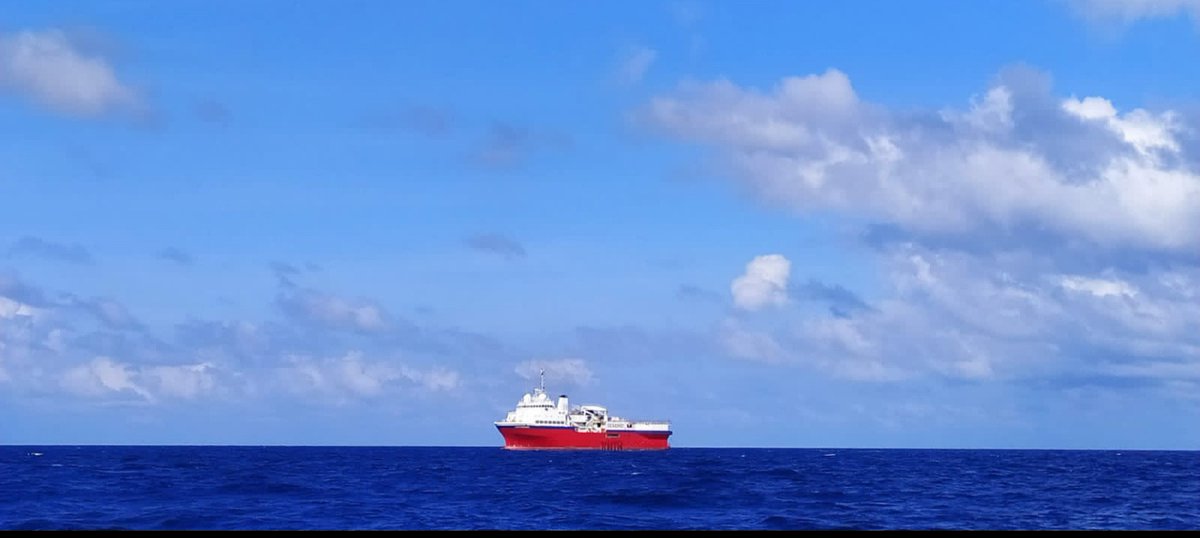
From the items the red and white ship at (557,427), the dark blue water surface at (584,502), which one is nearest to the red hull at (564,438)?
the red and white ship at (557,427)

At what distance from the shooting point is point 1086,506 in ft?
191

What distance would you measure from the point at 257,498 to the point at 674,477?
3442cm

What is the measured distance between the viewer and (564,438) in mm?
160625

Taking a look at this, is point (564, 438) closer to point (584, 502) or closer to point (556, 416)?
point (556, 416)

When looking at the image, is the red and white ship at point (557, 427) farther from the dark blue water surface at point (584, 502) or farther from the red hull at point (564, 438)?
the dark blue water surface at point (584, 502)

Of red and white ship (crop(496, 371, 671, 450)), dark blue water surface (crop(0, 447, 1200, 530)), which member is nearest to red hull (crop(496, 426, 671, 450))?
red and white ship (crop(496, 371, 671, 450))

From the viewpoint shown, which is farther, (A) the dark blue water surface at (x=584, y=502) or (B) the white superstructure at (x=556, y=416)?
(B) the white superstructure at (x=556, y=416)

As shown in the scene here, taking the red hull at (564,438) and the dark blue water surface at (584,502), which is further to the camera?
the red hull at (564,438)

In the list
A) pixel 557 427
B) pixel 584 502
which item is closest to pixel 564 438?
pixel 557 427

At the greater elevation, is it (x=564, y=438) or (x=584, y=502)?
(x=564, y=438)

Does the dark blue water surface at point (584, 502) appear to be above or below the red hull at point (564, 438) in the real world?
below

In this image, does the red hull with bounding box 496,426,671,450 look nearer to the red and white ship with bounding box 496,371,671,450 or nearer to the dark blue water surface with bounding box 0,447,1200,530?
the red and white ship with bounding box 496,371,671,450

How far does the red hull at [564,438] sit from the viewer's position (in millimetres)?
159750
